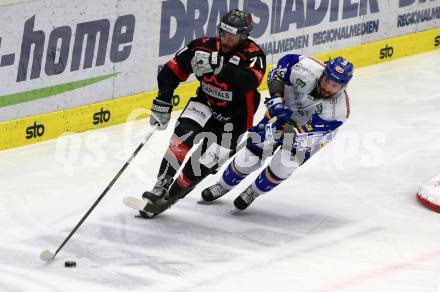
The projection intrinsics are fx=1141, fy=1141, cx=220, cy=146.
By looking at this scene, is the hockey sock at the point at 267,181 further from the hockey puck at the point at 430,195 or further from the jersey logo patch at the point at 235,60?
the hockey puck at the point at 430,195

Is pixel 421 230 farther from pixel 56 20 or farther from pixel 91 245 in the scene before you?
pixel 56 20

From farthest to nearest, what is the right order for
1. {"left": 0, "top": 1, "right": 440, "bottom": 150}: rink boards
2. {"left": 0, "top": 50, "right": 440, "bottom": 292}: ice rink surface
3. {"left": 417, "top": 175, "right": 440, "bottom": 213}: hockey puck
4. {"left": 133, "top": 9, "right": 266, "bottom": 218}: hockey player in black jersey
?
1. {"left": 0, "top": 1, "right": 440, "bottom": 150}: rink boards
2. {"left": 417, "top": 175, "right": 440, "bottom": 213}: hockey puck
3. {"left": 133, "top": 9, "right": 266, "bottom": 218}: hockey player in black jersey
4. {"left": 0, "top": 50, "right": 440, "bottom": 292}: ice rink surface

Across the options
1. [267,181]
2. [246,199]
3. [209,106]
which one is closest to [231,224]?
[246,199]

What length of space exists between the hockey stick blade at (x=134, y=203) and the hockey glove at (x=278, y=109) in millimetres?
1129

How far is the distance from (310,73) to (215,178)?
66.3 inches

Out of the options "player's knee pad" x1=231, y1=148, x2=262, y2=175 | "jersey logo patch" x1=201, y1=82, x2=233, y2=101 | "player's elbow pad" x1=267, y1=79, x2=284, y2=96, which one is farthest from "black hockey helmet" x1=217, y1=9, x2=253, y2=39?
"player's knee pad" x1=231, y1=148, x2=262, y2=175

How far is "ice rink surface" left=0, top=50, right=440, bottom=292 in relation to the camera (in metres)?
7.16

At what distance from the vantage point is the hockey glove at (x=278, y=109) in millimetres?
8133

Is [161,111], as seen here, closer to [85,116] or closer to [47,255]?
[47,255]

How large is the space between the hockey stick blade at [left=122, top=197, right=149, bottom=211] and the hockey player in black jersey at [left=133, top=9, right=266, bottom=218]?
0.06 meters

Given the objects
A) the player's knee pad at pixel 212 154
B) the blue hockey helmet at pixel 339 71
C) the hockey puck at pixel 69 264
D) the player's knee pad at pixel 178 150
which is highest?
the blue hockey helmet at pixel 339 71

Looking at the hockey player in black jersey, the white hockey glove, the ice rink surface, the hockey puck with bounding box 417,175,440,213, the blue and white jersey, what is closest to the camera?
the ice rink surface

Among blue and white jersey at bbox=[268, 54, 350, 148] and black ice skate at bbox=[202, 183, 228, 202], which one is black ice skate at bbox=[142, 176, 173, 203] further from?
blue and white jersey at bbox=[268, 54, 350, 148]

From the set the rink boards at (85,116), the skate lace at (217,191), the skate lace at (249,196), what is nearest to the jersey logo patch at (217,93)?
the skate lace at (249,196)
